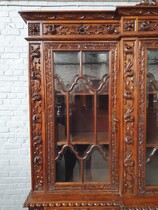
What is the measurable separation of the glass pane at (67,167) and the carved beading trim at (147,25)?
84cm

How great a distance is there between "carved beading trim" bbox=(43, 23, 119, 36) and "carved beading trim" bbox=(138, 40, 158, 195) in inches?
7.6

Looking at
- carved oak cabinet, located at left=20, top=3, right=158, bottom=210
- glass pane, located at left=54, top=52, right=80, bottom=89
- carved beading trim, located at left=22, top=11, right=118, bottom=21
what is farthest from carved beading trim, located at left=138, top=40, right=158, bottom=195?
glass pane, located at left=54, top=52, right=80, bottom=89

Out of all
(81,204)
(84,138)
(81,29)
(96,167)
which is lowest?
(81,204)

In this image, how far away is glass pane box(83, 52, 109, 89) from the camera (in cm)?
121

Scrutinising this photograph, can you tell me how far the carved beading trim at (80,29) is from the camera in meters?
1.17

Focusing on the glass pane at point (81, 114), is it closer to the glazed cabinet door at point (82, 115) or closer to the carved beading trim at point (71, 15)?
the glazed cabinet door at point (82, 115)

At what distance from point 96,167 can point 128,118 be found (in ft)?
1.23

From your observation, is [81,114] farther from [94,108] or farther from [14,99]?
[14,99]

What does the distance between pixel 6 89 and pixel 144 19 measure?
1198mm

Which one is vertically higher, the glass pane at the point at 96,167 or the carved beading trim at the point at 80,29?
the carved beading trim at the point at 80,29

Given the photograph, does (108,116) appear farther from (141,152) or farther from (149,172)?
(149,172)

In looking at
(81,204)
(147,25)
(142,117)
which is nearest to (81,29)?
(147,25)

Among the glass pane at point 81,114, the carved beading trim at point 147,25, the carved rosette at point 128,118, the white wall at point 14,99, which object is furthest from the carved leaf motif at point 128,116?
the white wall at point 14,99

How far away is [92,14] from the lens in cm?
116
